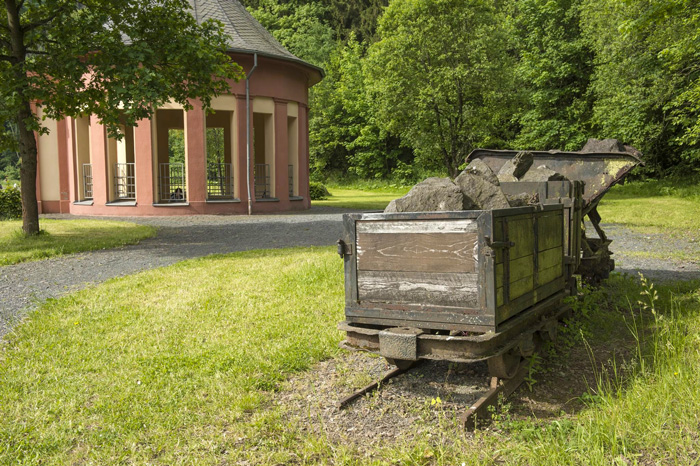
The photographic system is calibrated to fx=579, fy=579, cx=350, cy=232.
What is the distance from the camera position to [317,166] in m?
53.1

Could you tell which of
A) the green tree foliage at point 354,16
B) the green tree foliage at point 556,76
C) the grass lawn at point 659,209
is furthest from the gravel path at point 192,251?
the green tree foliage at point 354,16

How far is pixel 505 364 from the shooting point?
4.11 metres

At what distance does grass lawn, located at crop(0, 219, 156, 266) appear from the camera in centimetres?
1126

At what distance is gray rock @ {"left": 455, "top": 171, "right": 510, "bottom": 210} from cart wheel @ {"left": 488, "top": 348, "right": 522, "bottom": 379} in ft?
3.60

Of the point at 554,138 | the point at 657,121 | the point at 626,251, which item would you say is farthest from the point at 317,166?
the point at 626,251

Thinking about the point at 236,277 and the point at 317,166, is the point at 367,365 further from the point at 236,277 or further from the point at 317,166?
the point at 317,166

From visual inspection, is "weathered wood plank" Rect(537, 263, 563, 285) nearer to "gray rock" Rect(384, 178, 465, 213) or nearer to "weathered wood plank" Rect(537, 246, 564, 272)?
"weathered wood plank" Rect(537, 246, 564, 272)

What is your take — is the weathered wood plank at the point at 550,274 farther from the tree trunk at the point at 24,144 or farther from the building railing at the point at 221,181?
the building railing at the point at 221,181

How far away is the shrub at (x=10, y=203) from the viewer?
19.6m

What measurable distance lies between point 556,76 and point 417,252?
3487 centimetres

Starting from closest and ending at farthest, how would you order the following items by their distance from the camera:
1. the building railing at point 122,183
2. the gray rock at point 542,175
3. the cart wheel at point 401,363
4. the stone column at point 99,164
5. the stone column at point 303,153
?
the cart wheel at point 401,363 < the gray rock at point 542,175 < the stone column at point 99,164 < the building railing at point 122,183 < the stone column at point 303,153

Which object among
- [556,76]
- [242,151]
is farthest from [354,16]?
[242,151]

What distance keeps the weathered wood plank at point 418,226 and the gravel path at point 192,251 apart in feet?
14.6

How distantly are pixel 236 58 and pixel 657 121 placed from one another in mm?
21882
